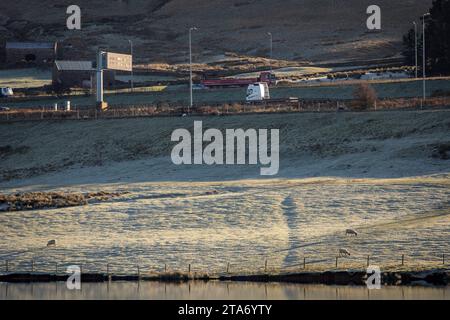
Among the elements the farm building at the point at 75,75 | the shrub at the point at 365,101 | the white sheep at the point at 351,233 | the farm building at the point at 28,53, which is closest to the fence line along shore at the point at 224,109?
the shrub at the point at 365,101

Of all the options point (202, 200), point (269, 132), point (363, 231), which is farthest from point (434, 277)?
point (269, 132)

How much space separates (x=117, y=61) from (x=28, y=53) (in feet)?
148

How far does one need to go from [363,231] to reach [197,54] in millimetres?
120428

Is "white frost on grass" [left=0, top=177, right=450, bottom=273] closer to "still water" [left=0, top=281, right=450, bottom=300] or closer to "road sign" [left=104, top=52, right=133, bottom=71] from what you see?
"still water" [left=0, top=281, right=450, bottom=300]

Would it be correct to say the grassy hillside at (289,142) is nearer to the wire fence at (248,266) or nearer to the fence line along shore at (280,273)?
the wire fence at (248,266)

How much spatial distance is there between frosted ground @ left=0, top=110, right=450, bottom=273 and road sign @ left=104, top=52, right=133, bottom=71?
18.9 meters

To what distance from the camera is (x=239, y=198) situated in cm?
7475

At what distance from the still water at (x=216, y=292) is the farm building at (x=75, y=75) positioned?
8635cm

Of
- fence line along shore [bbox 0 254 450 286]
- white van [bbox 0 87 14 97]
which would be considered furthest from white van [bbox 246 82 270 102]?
fence line along shore [bbox 0 254 450 286]

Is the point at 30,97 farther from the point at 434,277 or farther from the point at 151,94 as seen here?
the point at 434,277

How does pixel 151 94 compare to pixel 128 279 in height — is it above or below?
above

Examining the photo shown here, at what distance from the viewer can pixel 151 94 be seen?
422 feet

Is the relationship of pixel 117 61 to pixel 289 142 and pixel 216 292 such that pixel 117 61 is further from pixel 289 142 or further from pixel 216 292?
pixel 216 292

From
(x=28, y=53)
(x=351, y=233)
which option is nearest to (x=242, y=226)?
(x=351, y=233)
